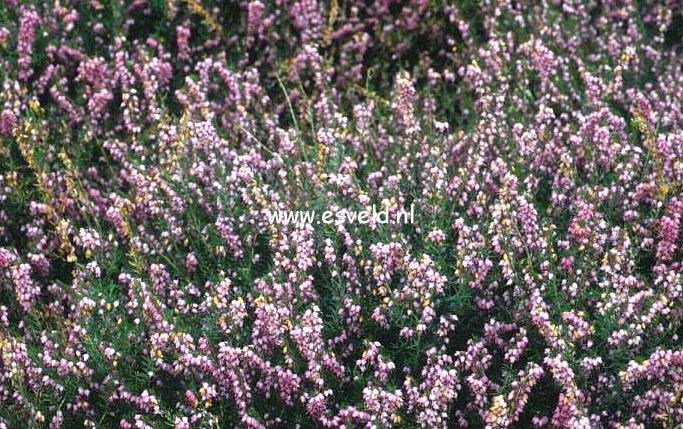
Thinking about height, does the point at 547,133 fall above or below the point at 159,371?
above

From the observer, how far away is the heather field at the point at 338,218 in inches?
166

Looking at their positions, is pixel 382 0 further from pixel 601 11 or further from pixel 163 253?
pixel 163 253

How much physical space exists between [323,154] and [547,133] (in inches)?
48.5

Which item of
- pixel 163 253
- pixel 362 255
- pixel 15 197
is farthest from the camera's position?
pixel 15 197

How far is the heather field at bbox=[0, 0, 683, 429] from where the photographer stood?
4211mm

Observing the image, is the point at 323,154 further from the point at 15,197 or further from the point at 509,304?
the point at 15,197

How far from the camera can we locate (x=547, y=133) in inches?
207

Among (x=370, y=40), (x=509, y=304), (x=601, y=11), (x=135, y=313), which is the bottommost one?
(x=135, y=313)

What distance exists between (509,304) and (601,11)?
2844 millimetres

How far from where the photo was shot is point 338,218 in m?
4.67

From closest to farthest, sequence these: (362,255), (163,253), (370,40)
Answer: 1. (362,255)
2. (163,253)
3. (370,40)

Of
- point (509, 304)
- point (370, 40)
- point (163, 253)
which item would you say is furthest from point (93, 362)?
point (370, 40)

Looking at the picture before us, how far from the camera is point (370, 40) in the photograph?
6.48m

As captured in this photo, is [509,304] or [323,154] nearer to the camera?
[509,304]
